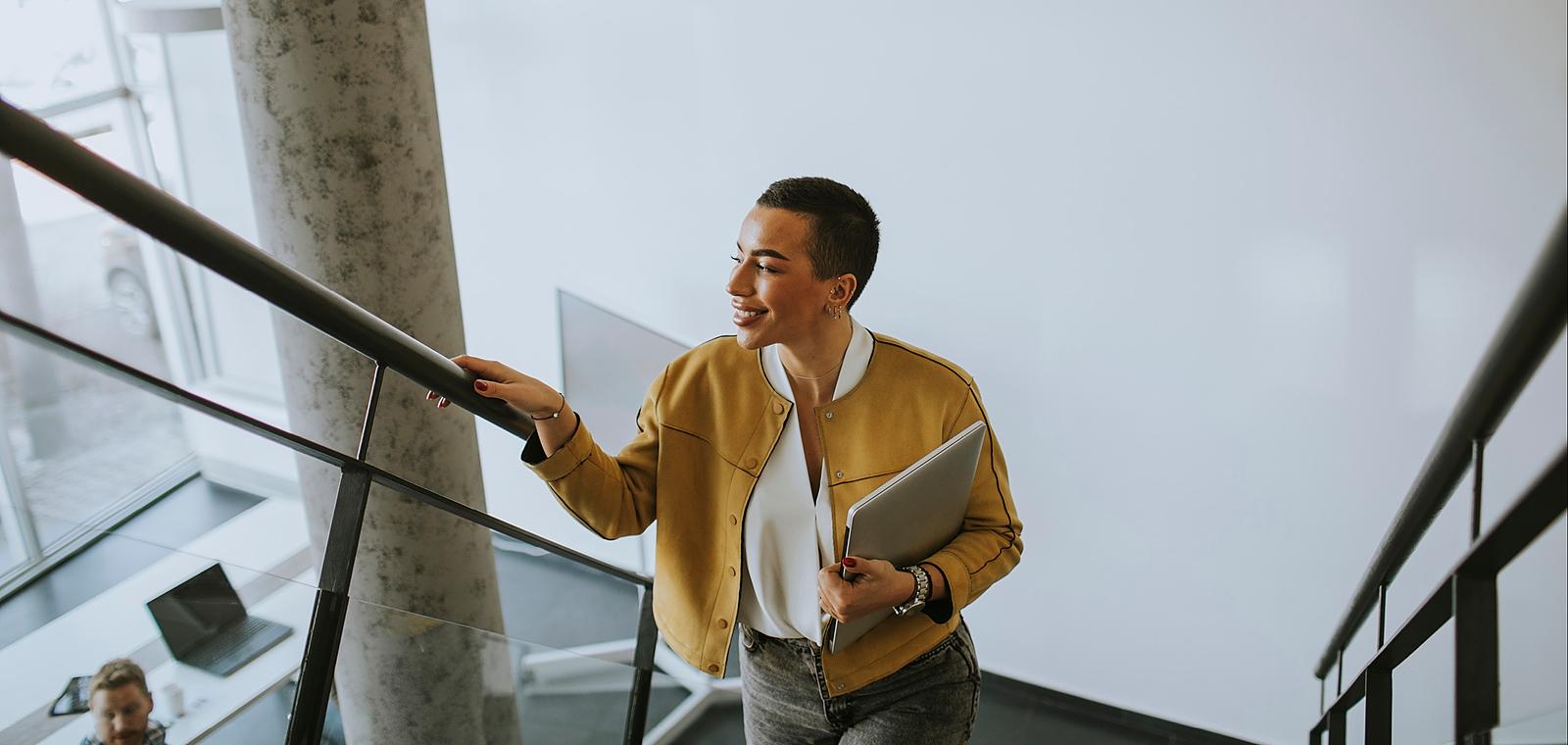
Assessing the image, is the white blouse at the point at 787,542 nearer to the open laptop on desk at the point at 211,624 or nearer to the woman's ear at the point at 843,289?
the woman's ear at the point at 843,289

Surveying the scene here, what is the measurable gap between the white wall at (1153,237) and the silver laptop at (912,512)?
75.5 inches

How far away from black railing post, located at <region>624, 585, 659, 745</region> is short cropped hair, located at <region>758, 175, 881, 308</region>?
1129 millimetres

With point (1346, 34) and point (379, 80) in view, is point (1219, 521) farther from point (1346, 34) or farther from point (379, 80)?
point (379, 80)

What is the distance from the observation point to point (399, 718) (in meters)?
1.99

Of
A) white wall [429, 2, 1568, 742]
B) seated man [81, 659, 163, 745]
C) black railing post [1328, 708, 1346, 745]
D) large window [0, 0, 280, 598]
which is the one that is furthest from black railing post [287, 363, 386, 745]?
large window [0, 0, 280, 598]

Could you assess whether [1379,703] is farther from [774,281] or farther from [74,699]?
[74,699]

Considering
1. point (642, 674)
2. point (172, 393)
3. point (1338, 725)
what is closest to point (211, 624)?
point (172, 393)

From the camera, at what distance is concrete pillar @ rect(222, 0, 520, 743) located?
2.12m

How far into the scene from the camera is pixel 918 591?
1.88 metres

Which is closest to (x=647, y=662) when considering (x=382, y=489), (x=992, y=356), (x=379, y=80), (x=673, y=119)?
(x=382, y=489)

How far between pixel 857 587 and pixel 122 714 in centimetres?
98

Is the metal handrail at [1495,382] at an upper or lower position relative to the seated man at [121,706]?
upper


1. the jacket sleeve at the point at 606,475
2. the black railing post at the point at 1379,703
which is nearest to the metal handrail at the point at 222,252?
the jacket sleeve at the point at 606,475

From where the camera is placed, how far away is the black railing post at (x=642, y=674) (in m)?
2.75
